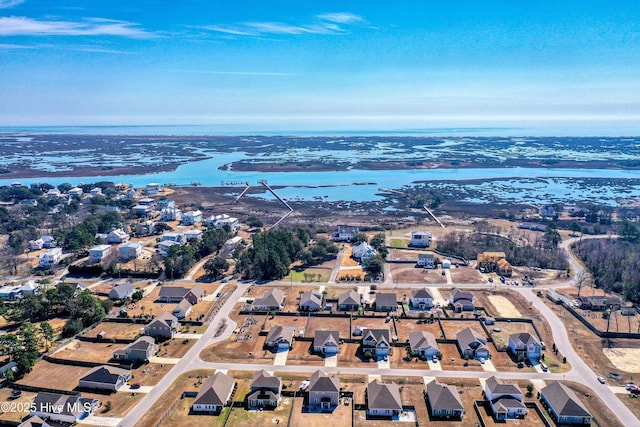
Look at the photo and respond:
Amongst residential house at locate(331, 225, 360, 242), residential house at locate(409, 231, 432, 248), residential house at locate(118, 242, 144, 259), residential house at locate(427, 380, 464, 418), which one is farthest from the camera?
residential house at locate(331, 225, 360, 242)

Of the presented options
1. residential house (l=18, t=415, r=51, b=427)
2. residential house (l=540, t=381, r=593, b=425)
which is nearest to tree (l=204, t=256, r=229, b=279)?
residential house (l=18, t=415, r=51, b=427)

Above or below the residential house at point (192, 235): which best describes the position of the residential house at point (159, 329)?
below

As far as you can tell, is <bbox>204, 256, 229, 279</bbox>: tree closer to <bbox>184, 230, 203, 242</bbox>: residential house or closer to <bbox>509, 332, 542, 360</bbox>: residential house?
<bbox>184, 230, 203, 242</bbox>: residential house

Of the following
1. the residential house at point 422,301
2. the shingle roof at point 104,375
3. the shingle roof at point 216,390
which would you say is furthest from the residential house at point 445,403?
the shingle roof at point 104,375

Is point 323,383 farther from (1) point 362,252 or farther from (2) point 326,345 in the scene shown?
(1) point 362,252

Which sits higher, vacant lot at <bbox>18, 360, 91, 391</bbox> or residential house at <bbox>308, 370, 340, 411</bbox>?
residential house at <bbox>308, 370, 340, 411</bbox>

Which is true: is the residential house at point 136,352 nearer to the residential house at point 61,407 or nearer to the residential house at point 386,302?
the residential house at point 61,407

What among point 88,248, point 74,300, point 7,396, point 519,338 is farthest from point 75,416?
point 88,248
